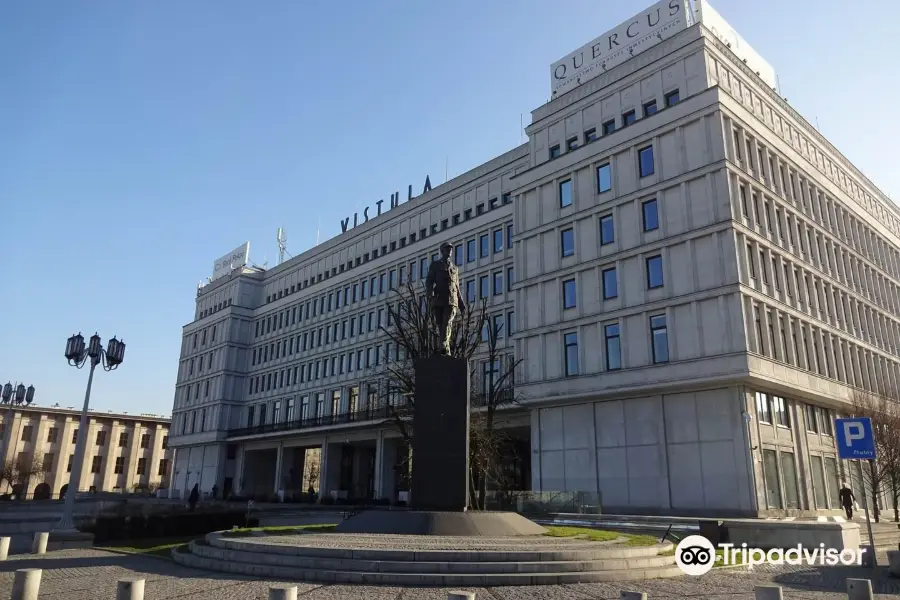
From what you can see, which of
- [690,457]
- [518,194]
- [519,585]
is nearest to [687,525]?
[690,457]

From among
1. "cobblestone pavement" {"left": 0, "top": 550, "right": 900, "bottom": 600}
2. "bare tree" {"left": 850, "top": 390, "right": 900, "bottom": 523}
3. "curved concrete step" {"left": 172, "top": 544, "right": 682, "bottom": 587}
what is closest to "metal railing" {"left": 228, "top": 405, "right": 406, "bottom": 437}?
"bare tree" {"left": 850, "top": 390, "right": 900, "bottom": 523}

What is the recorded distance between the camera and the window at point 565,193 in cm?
4109

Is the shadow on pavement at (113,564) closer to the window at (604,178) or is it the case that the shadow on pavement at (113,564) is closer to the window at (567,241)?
the window at (567,241)

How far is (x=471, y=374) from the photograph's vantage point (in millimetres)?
37000

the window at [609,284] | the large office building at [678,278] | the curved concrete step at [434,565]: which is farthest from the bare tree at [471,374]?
the window at [609,284]

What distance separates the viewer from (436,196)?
186ft

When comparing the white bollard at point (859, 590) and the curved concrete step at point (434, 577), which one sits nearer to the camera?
the white bollard at point (859, 590)

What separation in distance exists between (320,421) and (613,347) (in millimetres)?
34503

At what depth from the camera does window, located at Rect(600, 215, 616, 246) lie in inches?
1491

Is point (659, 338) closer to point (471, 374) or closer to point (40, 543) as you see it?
point (471, 374)

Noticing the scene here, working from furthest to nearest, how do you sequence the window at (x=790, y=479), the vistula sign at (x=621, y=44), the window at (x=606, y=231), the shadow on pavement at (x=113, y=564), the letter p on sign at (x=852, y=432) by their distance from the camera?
the vistula sign at (x=621, y=44) → the window at (x=606, y=231) → the window at (x=790, y=479) → the shadow on pavement at (x=113, y=564) → the letter p on sign at (x=852, y=432)

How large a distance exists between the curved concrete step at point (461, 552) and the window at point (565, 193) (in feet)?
96.2

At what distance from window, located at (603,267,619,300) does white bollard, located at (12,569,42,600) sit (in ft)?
103

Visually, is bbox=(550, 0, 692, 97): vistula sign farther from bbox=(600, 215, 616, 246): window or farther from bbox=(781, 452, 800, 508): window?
bbox=(781, 452, 800, 508): window
